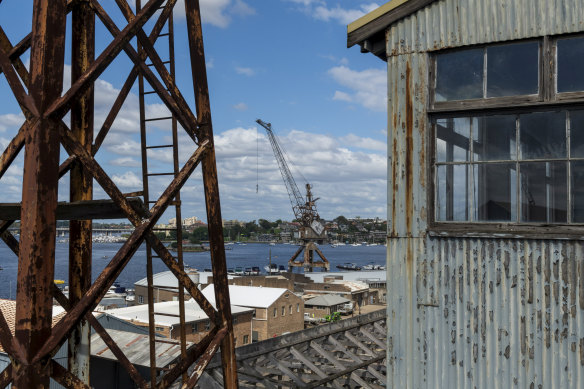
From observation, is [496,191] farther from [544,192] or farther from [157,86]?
[157,86]

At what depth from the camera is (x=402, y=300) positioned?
7445 mm

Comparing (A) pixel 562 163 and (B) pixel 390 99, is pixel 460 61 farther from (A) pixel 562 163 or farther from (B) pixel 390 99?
(A) pixel 562 163

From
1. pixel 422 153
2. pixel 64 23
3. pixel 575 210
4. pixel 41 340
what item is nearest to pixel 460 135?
pixel 422 153

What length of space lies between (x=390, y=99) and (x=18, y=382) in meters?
5.53

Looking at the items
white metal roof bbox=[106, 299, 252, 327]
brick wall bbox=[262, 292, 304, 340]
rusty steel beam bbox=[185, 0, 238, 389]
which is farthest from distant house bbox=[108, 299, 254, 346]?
rusty steel beam bbox=[185, 0, 238, 389]

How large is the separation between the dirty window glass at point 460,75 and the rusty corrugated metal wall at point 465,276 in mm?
172

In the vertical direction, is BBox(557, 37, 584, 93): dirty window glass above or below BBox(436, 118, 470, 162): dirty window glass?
above

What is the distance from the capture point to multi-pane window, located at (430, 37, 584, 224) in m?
6.79

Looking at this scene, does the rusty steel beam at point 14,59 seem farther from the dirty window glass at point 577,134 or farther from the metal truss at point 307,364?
the dirty window glass at point 577,134

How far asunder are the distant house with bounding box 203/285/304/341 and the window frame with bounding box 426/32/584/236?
1754 inches

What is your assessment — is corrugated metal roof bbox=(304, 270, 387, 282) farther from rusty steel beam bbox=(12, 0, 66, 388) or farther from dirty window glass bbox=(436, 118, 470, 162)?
rusty steel beam bbox=(12, 0, 66, 388)

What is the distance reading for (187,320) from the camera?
41.1 m

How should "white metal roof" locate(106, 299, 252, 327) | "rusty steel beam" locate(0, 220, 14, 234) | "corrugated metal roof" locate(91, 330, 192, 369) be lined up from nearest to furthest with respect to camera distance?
1. "rusty steel beam" locate(0, 220, 14, 234)
2. "corrugated metal roof" locate(91, 330, 192, 369)
3. "white metal roof" locate(106, 299, 252, 327)

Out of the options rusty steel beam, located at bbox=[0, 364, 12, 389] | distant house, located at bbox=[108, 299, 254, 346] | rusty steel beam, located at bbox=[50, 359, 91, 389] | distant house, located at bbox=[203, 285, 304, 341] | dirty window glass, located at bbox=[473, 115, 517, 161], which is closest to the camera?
rusty steel beam, located at bbox=[0, 364, 12, 389]
